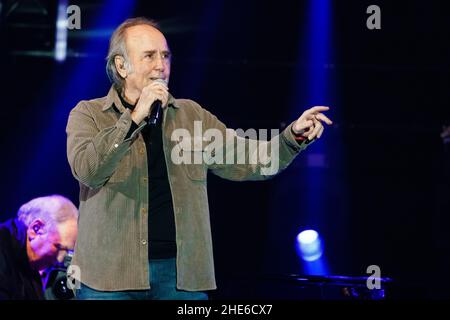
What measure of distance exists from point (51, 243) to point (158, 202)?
1.19m

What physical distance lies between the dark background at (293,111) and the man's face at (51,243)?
205 centimetres

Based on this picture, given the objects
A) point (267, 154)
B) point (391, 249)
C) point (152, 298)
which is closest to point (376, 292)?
point (267, 154)

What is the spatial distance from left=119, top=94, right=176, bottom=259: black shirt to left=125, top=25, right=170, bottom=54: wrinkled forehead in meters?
0.31

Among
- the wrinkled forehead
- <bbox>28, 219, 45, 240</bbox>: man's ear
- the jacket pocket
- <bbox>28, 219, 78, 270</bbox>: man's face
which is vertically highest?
the wrinkled forehead

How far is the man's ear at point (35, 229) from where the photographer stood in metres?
3.87

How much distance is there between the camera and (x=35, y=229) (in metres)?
3.88

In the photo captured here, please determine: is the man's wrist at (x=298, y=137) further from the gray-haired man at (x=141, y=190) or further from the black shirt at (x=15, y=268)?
the black shirt at (x=15, y=268)

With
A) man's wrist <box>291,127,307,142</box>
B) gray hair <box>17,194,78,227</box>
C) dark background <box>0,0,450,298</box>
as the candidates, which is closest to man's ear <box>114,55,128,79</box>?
man's wrist <box>291,127,307,142</box>

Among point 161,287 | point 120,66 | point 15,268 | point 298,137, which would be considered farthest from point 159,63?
point 15,268

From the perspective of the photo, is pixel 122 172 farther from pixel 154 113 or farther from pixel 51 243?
pixel 51 243

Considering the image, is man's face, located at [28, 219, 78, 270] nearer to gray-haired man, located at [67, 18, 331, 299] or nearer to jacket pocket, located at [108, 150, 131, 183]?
gray-haired man, located at [67, 18, 331, 299]

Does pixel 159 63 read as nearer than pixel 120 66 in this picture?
Yes

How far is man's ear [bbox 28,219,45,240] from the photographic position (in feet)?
12.7

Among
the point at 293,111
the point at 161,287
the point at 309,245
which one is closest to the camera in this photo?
the point at 161,287
